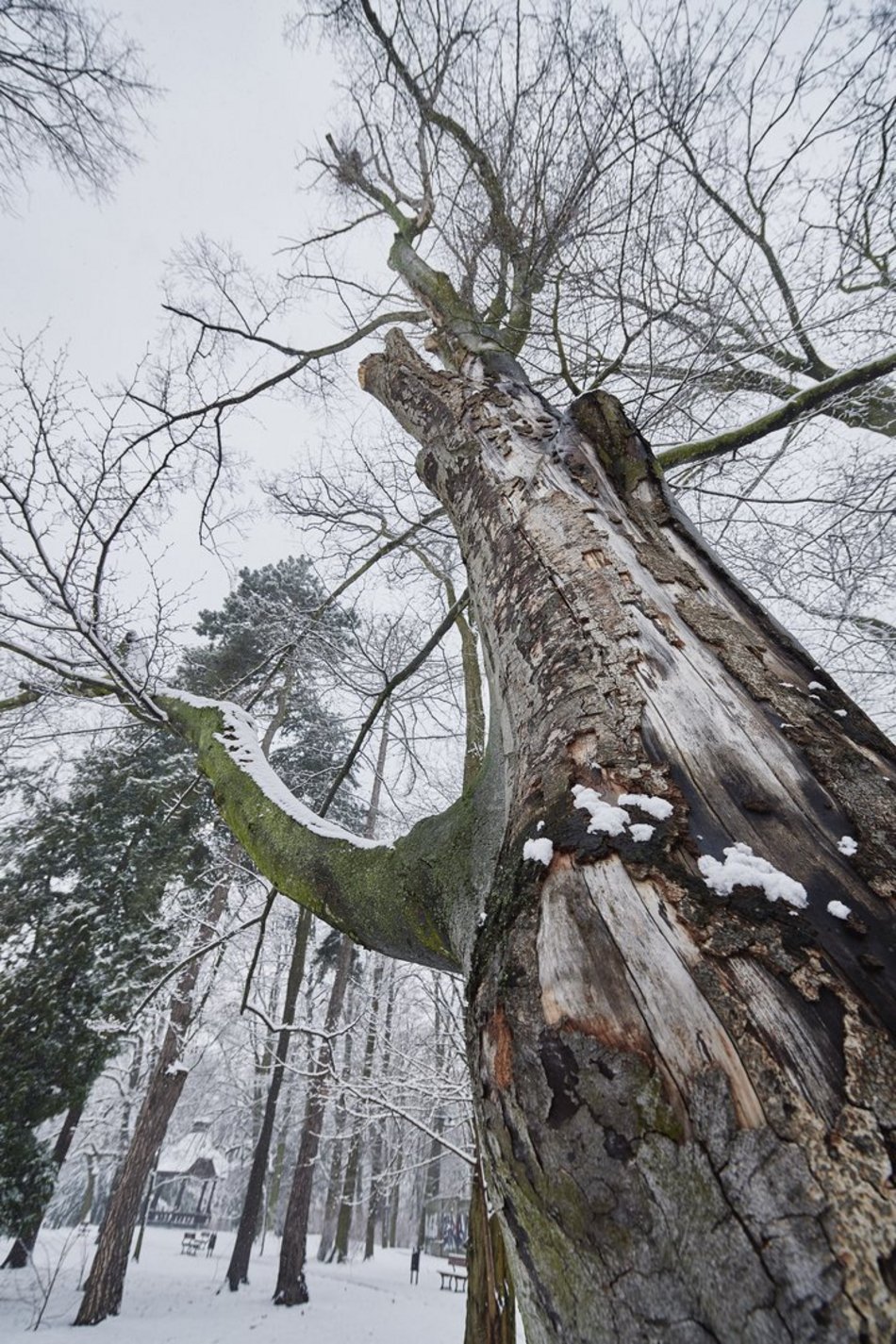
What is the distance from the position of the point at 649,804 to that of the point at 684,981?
211 millimetres

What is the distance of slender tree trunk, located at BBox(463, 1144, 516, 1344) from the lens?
2395 millimetres

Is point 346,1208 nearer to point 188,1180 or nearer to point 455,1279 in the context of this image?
point 455,1279

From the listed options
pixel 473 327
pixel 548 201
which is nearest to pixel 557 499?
pixel 473 327

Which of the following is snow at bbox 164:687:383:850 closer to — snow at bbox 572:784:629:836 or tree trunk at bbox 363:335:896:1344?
tree trunk at bbox 363:335:896:1344

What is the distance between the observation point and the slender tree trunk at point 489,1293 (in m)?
2.39

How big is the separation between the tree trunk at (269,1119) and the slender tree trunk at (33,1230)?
9.68ft

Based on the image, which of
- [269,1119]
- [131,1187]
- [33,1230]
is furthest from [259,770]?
[33,1230]

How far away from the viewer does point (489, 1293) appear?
244cm

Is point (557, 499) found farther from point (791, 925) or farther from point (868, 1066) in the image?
point (868, 1066)

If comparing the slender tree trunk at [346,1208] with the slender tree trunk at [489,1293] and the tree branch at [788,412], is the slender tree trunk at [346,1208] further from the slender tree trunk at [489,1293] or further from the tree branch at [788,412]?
the tree branch at [788,412]

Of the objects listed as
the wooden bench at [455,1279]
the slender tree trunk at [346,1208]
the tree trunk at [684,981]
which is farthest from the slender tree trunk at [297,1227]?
the tree trunk at [684,981]

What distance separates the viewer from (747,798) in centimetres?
73

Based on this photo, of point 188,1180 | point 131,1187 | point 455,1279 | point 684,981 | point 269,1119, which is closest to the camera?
point 684,981

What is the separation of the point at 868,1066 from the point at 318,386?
17.5 ft
